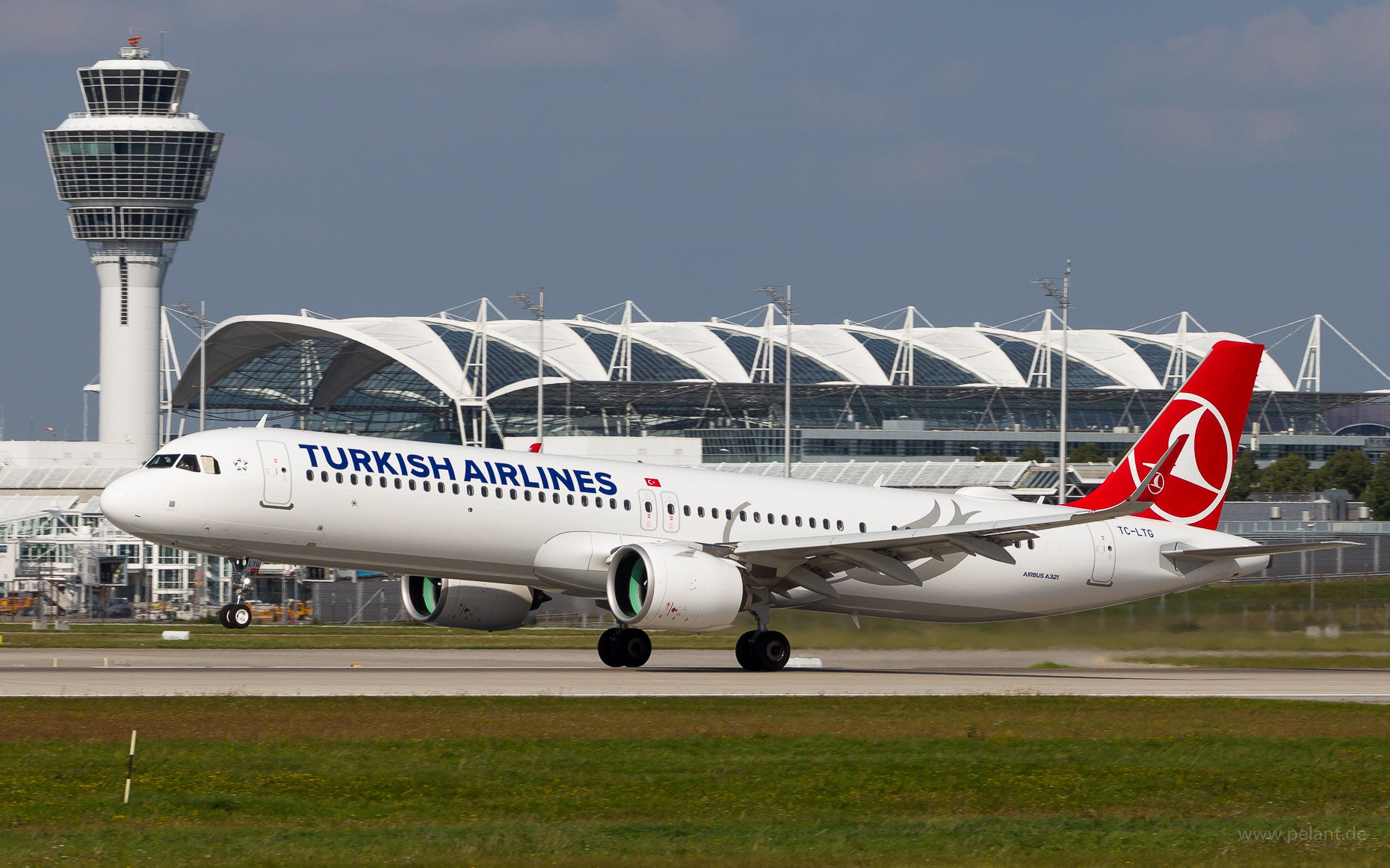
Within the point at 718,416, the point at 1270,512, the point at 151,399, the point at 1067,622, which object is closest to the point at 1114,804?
the point at 1067,622

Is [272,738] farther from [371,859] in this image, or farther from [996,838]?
[996,838]

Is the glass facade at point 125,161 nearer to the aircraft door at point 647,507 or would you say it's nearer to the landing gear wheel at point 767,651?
the aircraft door at point 647,507

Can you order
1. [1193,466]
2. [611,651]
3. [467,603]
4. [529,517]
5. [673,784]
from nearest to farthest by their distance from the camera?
1. [673,784]
2. [529,517]
3. [611,651]
4. [467,603]
5. [1193,466]

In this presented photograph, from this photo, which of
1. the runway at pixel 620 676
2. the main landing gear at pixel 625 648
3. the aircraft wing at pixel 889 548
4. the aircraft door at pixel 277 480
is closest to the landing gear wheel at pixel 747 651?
the runway at pixel 620 676

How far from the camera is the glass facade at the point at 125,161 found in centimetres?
14725

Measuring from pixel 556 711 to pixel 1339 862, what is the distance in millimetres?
12202

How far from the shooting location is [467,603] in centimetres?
3500

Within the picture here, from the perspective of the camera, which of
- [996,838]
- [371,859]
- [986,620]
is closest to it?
[371,859]

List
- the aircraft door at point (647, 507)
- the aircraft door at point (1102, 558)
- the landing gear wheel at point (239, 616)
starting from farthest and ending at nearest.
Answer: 1. the aircraft door at point (1102, 558)
2. the aircraft door at point (647, 507)
3. the landing gear wheel at point (239, 616)

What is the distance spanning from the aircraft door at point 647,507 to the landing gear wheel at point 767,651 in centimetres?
323

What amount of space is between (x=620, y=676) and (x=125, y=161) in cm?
12923

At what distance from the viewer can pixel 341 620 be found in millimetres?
72000

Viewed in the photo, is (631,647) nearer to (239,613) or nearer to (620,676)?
(620,676)

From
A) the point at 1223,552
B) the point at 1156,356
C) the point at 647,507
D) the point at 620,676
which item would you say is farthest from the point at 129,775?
the point at 1156,356
